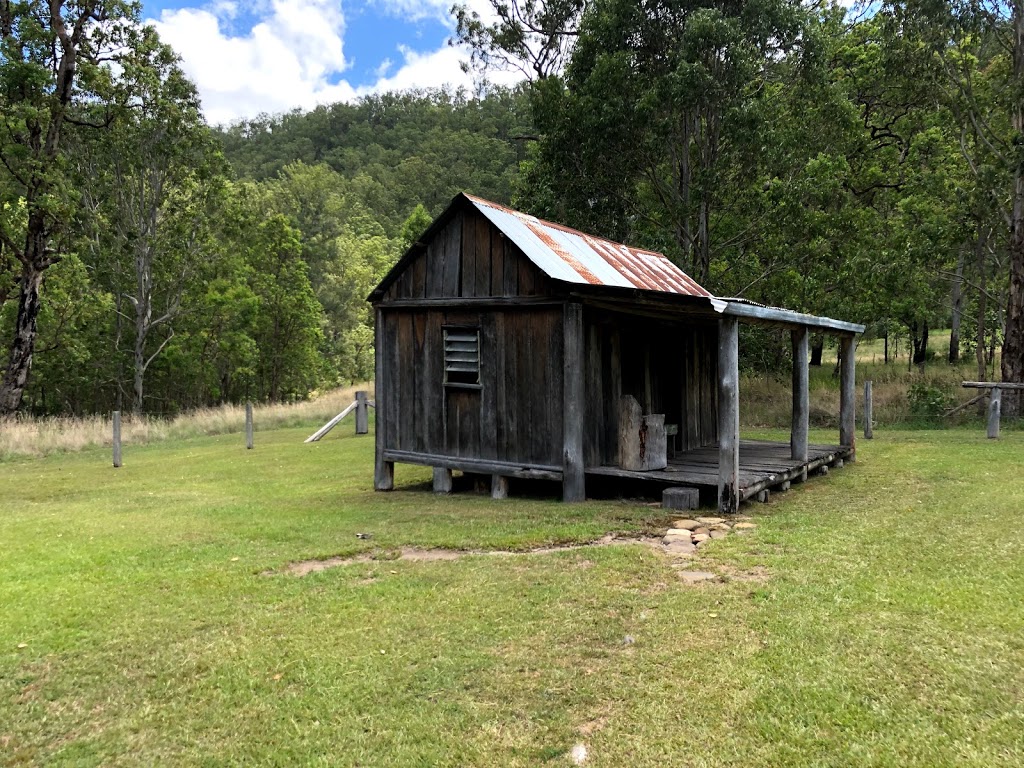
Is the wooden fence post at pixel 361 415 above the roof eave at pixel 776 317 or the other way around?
the other way around

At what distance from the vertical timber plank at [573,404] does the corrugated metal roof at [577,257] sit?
0.59 meters

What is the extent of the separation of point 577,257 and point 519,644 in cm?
729

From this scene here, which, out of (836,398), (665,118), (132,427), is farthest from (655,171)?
(132,427)

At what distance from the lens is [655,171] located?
895 inches

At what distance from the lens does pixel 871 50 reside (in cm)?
2550

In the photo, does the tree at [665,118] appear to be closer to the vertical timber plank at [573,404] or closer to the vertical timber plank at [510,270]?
the vertical timber plank at [510,270]

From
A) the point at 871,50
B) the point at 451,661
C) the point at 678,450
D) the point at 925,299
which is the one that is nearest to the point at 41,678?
the point at 451,661

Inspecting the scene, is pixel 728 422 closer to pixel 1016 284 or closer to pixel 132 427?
pixel 1016 284

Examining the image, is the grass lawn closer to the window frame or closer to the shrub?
the window frame

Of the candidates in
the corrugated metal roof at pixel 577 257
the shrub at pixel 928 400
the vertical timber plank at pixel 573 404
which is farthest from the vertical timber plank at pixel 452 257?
the shrub at pixel 928 400

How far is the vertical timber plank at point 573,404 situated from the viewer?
31.7 ft

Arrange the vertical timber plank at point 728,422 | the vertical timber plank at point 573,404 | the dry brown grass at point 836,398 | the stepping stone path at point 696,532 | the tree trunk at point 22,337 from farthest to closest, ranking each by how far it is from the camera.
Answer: the tree trunk at point 22,337 → the dry brown grass at point 836,398 → the vertical timber plank at point 573,404 → the vertical timber plank at point 728,422 → the stepping stone path at point 696,532

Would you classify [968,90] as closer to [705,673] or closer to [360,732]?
[705,673]

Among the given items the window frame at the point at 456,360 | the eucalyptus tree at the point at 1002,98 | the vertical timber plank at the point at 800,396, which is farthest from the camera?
the eucalyptus tree at the point at 1002,98
